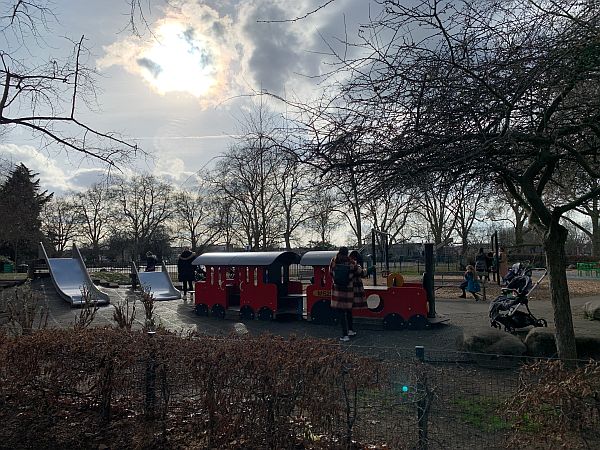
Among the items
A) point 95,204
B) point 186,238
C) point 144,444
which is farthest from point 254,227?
point 144,444

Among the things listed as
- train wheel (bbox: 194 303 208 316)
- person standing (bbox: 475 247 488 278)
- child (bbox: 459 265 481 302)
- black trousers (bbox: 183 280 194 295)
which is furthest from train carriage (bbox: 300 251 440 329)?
person standing (bbox: 475 247 488 278)

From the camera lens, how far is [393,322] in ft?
40.8

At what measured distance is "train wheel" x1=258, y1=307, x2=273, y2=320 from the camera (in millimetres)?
14117

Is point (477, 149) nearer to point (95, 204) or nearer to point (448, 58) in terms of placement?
point (448, 58)

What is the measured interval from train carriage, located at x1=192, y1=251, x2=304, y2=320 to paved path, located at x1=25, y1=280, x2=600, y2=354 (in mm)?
384

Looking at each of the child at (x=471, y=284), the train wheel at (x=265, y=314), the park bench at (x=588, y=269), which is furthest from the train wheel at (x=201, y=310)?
the park bench at (x=588, y=269)

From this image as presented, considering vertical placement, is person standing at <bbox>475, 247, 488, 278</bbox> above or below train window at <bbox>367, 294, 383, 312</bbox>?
above

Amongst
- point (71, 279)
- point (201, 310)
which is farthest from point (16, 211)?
point (201, 310)

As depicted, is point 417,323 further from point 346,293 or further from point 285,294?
point 285,294

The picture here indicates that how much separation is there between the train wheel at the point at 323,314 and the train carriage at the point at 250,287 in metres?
0.70

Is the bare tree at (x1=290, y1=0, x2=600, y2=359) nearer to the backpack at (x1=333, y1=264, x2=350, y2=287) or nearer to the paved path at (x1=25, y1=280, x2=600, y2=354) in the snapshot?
the paved path at (x1=25, y1=280, x2=600, y2=354)

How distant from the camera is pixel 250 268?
1467 centimetres

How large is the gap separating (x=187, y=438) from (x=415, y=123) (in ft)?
10.4

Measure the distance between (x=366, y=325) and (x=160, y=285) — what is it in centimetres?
1260
